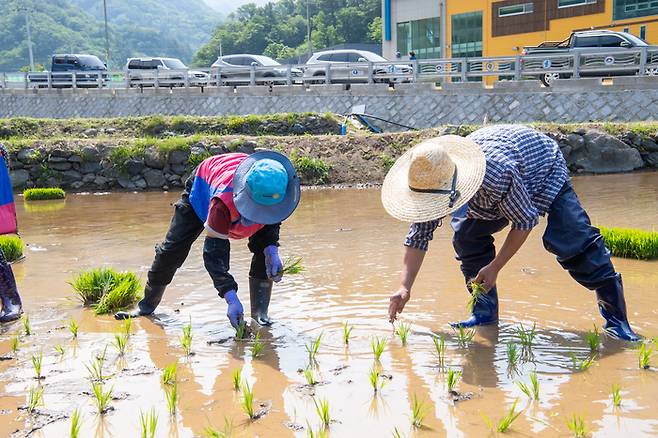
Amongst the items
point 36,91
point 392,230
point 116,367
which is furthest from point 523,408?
point 36,91

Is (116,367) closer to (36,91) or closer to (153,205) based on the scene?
(153,205)

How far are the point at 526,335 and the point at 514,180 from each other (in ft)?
3.37

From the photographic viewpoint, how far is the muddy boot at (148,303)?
4.98 meters

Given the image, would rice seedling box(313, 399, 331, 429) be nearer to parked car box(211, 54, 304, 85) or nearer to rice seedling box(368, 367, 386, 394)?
rice seedling box(368, 367, 386, 394)

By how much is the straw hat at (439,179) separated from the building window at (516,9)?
28.6 meters

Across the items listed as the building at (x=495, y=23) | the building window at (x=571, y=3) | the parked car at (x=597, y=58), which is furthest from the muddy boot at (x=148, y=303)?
the building window at (x=571, y=3)

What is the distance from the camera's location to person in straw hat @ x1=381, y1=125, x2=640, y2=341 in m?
3.54

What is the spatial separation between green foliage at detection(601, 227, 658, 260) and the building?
22826 mm

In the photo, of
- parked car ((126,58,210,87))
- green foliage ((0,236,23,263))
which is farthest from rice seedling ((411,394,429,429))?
parked car ((126,58,210,87))

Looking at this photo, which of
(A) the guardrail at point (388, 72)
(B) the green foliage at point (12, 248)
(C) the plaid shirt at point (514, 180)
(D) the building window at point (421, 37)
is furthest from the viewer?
(D) the building window at point (421, 37)

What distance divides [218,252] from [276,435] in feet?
4.74

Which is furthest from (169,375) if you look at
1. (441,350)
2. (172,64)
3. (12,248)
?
(172,64)

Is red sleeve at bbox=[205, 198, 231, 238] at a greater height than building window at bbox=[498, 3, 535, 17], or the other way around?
building window at bbox=[498, 3, 535, 17]

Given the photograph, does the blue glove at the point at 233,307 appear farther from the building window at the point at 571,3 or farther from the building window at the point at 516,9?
the building window at the point at 516,9
